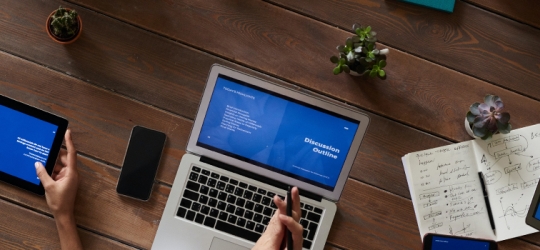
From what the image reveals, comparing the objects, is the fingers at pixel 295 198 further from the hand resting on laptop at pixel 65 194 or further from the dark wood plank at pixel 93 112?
the hand resting on laptop at pixel 65 194

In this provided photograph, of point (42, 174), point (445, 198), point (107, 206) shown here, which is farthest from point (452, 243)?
point (42, 174)

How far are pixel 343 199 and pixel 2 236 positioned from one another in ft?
2.84

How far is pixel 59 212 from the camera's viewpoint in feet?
3.68

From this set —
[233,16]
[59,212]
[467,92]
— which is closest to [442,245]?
[467,92]

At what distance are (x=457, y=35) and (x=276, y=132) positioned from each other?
0.54 metres

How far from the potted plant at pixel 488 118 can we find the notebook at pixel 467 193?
63mm

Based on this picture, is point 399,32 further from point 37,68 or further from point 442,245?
point 37,68

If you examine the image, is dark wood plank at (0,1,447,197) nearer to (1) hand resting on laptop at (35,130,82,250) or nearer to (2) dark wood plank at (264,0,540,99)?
(1) hand resting on laptop at (35,130,82,250)

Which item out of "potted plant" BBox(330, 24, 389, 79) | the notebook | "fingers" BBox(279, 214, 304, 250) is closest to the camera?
"fingers" BBox(279, 214, 304, 250)

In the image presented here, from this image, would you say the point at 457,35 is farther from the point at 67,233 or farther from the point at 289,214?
the point at 67,233

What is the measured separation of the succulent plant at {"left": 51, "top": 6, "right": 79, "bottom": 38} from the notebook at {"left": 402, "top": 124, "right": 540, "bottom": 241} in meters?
0.88

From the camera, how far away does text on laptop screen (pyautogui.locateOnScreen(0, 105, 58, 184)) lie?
1.09m

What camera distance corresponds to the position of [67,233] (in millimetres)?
1127

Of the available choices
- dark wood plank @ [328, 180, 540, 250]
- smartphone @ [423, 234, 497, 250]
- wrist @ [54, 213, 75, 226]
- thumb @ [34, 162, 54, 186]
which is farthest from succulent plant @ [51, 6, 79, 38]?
smartphone @ [423, 234, 497, 250]
